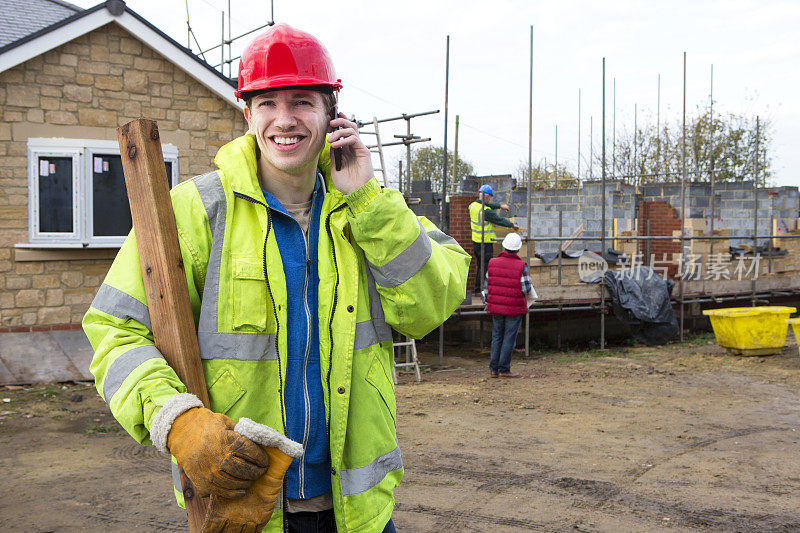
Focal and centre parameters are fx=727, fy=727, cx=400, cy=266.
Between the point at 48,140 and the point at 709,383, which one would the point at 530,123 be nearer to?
the point at 709,383

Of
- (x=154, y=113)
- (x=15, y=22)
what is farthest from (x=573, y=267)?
(x=15, y=22)

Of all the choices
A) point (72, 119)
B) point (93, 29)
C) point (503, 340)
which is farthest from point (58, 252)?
point (503, 340)

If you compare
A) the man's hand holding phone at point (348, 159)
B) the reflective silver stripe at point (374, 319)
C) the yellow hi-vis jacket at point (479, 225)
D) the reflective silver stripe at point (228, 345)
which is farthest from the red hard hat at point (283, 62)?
the yellow hi-vis jacket at point (479, 225)

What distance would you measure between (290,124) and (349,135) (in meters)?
0.17

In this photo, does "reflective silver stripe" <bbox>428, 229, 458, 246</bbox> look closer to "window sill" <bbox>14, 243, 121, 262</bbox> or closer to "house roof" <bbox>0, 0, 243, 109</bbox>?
"house roof" <bbox>0, 0, 243, 109</bbox>

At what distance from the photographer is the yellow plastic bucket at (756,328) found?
41.6ft

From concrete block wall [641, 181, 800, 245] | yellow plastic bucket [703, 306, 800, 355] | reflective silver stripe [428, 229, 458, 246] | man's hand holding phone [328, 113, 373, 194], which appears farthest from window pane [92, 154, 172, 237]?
concrete block wall [641, 181, 800, 245]

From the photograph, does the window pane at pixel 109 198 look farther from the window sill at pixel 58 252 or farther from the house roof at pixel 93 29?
the house roof at pixel 93 29

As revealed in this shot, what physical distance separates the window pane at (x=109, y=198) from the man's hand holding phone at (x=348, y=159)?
28.4 ft

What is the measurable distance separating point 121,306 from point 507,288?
30.6ft

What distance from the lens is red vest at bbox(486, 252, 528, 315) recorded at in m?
10.9

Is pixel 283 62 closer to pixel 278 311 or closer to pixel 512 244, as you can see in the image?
pixel 278 311

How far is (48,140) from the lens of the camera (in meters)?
9.73

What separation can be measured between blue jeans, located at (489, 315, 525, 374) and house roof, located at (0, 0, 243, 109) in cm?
501
